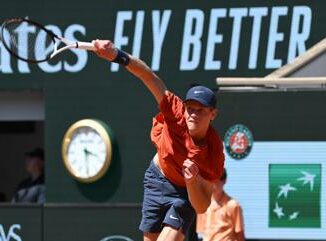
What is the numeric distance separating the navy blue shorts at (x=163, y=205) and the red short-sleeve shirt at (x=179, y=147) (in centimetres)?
15

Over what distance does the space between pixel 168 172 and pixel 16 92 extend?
540 centimetres

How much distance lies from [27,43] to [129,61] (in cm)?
135

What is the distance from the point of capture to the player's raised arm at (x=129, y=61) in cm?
644

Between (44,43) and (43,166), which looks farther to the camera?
(43,166)

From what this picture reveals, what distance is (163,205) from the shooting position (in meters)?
7.32

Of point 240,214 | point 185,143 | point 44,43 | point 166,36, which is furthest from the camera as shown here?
point 166,36

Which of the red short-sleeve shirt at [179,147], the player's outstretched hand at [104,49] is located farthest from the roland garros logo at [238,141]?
the player's outstretched hand at [104,49]

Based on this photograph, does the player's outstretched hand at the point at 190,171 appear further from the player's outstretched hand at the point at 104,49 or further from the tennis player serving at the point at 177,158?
the player's outstretched hand at the point at 104,49

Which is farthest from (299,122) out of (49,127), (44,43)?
(44,43)

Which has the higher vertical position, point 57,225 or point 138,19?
point 138,19

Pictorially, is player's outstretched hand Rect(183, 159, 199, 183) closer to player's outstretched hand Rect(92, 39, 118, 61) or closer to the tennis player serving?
the tennis player serving

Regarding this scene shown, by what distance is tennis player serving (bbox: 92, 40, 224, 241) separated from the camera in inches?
264

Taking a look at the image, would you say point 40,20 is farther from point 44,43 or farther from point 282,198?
point 44,43

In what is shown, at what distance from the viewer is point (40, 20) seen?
12.1m
